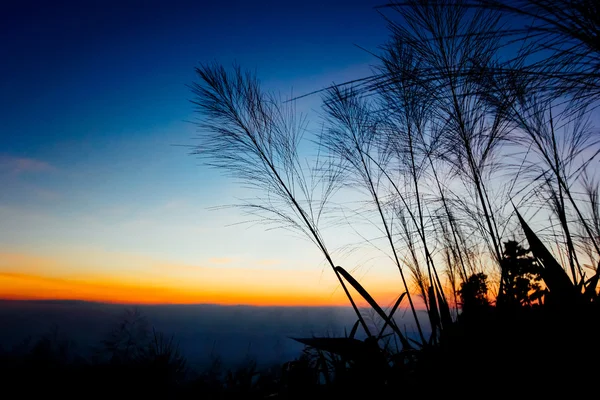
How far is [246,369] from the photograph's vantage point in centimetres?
149

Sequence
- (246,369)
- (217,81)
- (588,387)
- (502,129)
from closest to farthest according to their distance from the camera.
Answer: (588,387)
(246,369)
(502,129)
(217,81)

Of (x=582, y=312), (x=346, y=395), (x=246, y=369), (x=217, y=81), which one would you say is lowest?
(x=246, y=369)

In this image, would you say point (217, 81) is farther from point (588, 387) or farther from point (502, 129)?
point (588, 387)

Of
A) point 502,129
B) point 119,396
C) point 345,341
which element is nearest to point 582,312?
point 345,341

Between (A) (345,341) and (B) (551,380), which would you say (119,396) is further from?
(B) (551,380)

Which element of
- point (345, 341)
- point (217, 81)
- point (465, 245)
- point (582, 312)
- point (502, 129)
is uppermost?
point (217, 81)

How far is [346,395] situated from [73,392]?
4.20ft

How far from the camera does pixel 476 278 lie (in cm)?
241

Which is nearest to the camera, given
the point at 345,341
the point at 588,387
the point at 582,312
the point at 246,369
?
the point at 588,387

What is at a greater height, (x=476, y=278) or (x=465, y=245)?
(x=465, y=245)

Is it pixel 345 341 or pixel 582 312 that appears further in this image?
pixel 345 341

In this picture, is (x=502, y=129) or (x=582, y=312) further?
A: (x=502, y=129)

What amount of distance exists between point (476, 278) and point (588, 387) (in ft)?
6.27

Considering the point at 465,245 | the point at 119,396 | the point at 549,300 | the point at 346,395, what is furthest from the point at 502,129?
the point at 119,396
